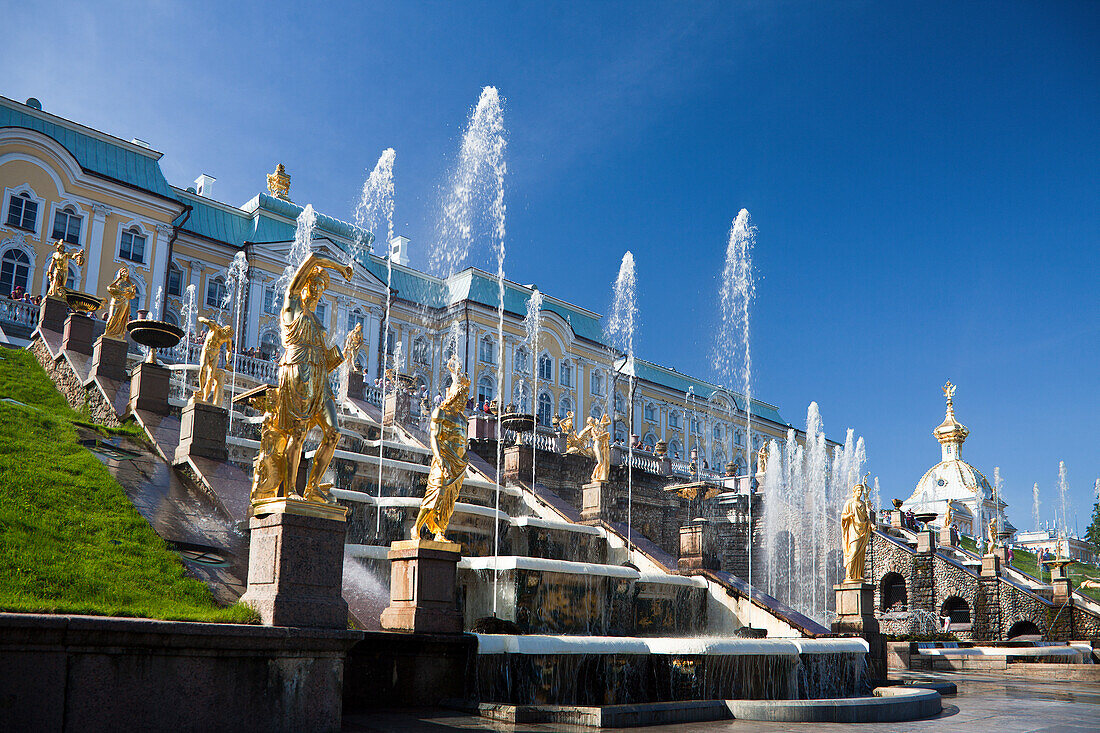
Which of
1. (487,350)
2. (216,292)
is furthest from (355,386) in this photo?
(487,350)

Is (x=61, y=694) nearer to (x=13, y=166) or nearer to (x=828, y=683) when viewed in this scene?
(x=828, y=683)

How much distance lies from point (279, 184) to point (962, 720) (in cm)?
4710

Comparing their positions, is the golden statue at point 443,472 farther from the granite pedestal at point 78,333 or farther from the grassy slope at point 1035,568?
the grassy slope at point 1035,568

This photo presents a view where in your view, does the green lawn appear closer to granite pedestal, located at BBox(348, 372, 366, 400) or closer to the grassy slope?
granite pedestal, located at BBox(348, 372, 366, 400)

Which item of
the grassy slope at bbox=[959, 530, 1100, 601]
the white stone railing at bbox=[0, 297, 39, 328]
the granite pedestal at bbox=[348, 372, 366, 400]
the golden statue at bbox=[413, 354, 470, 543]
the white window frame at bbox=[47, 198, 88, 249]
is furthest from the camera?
the grassy slope at bbox=[959, 530, 1100, 601]

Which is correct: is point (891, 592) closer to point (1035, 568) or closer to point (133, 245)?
point (1035, 568)

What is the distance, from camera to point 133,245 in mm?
40656

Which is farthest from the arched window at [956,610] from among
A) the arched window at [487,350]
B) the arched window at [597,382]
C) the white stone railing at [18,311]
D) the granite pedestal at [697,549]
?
the white stone railing at [18,311]

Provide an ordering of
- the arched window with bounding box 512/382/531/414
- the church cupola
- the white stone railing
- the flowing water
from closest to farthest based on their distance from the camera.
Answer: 1. the white stone railing
2. the arched window with bounding box 512/382/531/414
3. the flowing water
4. the church cupola

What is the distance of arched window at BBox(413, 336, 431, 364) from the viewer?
175 feet

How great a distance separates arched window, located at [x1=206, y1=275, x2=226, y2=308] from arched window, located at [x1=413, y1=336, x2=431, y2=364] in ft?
40.5

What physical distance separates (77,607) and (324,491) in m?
2.46

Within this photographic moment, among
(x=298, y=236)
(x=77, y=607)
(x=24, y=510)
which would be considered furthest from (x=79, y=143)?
(x=77, y=607)

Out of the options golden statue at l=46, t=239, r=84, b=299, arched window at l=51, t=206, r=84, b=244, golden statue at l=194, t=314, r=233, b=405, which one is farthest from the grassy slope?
arched window at l=51, t=206, r=84, b=244
